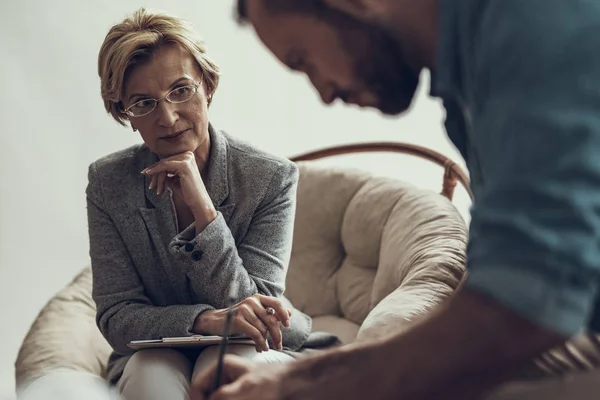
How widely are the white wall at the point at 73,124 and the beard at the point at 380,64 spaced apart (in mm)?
1797

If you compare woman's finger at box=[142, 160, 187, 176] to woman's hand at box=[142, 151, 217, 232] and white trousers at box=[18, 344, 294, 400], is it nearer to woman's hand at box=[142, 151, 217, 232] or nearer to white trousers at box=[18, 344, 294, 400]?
woman's hand at box=[142, 151, 217, 232]

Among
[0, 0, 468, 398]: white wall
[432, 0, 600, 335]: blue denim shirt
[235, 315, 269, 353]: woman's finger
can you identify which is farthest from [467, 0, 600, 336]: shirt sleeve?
[0, 0, 468, 398]: white wall

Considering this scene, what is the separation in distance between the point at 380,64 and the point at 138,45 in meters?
0.88

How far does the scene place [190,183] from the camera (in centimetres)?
166

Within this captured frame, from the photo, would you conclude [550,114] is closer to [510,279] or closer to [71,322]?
[510,279]

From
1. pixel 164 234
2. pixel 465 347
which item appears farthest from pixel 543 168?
pixel 164 234

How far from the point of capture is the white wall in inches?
103

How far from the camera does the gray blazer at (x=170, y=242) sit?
65.2 inches

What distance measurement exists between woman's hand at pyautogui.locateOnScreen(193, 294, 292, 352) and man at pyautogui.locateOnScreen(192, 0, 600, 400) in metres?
0.78

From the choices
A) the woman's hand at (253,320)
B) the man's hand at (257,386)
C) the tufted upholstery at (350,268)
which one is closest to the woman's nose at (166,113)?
the woman's hand at (253,320)

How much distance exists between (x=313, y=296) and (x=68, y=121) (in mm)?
1005

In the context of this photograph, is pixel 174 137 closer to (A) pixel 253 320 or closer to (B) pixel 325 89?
(A) pixel 253 320

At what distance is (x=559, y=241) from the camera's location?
63 centimetres

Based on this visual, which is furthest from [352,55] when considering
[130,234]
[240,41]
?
[240,41]
